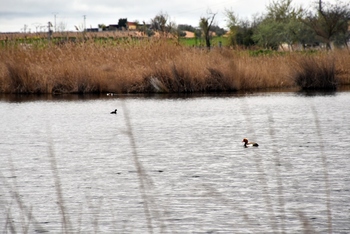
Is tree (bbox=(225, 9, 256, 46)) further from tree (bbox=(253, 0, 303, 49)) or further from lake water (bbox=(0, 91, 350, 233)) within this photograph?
lake water (bbox=(0, 91, 350, 233))

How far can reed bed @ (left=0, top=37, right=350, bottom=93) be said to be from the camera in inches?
1323

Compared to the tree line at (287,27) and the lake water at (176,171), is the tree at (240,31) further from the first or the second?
the lake water at (176,171)

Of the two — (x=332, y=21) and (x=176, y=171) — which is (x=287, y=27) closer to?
(x=332, y=21)

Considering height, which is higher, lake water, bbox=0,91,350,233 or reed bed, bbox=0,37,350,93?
reed bed, bbox=0,37,350,93

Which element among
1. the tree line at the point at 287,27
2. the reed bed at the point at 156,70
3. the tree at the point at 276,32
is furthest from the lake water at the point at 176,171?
the tree at the point at 276,32

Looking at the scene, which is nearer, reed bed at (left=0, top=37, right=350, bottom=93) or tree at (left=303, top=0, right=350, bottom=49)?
reed bed at (left=0, top=37, right=350, bottom=93)

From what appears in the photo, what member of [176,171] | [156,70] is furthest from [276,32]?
[176,171]

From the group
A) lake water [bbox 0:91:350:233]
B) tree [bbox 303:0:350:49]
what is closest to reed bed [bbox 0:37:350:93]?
lake water [bbox 0:91:350:233]

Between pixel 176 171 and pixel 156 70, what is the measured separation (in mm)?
19619

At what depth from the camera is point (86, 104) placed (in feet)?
97.3

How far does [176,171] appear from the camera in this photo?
1397 cm

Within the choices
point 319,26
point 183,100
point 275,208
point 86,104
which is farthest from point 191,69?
point 319,26

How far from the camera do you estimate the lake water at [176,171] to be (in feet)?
32.9

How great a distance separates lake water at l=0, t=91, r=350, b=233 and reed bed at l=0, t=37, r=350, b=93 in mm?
6948
